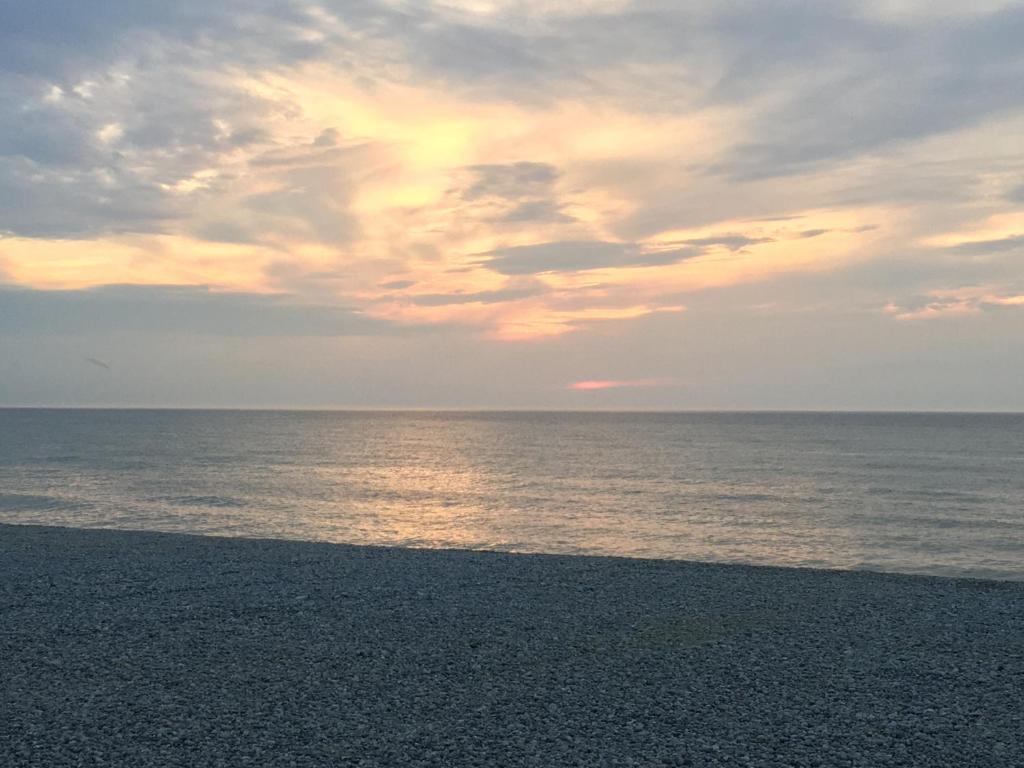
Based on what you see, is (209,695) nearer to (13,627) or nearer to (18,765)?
(18,765)

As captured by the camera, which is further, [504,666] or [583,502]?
[583,502]

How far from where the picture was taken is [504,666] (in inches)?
456

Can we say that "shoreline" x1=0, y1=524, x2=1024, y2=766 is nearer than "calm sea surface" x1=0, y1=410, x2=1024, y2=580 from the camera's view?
Yes

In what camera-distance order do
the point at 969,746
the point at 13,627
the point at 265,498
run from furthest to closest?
1. the point at 265,498
2. the point at 13,627
3. the point at 969,746

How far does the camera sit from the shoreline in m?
8.78

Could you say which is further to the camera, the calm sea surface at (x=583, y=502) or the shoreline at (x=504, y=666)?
the calm sea surface at (x=583, y=502)

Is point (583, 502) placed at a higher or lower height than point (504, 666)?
lower

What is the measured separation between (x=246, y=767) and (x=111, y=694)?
309cm

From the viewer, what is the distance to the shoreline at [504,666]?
8.78m

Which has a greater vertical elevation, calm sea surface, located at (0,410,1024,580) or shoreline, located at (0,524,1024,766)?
shoreline, located at (0,524,1024,766)

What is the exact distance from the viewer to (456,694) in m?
10.4

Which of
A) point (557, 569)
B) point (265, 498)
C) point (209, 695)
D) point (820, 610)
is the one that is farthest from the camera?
point (265, 498)

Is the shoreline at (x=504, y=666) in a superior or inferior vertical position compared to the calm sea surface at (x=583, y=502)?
superior

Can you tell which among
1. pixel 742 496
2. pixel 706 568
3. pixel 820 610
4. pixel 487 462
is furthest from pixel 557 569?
pixel 487 462
